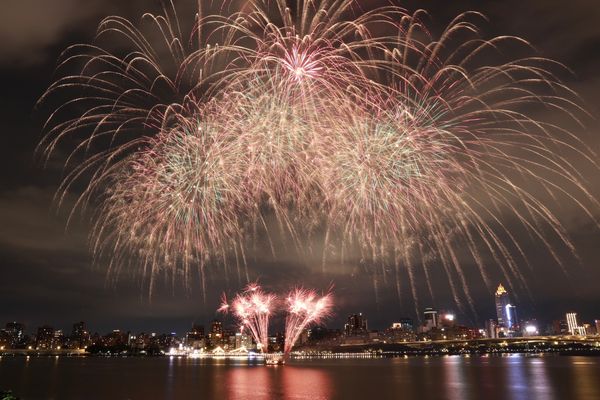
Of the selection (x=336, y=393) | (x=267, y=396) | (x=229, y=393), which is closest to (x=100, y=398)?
(x=229, y=393)

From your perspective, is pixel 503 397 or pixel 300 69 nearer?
pixel 300 69

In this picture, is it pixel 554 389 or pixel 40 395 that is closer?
pixel 40 395

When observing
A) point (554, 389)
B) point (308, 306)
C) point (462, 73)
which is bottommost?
point (554, 389)

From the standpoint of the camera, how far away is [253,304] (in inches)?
2729

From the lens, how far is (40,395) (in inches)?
1900

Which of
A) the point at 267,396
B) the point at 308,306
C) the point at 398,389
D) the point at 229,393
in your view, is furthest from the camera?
the point at 308,306

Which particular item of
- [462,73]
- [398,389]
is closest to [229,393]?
[398,389]

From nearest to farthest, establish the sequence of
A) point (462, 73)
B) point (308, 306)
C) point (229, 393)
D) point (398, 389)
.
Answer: point (462, 73) → point (229, 393) → point (398, 389) → point (308, 306)

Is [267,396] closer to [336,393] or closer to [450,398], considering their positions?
[336,393]

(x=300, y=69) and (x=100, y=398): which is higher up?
(x=300, y=69)

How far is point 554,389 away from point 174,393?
39.7 m

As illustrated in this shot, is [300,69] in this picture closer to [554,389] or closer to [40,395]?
[40,395]

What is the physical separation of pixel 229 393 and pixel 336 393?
10.3m

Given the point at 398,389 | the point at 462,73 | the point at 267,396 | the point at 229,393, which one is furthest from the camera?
the point at 398,389
